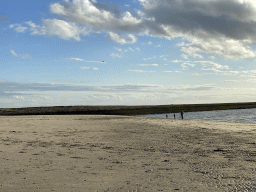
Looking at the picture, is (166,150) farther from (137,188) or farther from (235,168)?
(137,188)

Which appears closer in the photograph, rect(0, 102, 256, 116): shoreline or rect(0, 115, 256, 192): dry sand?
rect(0, 115, 256, 192): dry sand

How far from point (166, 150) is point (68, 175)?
18.0 feet

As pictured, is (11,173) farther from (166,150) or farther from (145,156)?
(166,150)

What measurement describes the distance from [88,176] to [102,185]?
96 centimetres

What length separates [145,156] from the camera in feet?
32.3

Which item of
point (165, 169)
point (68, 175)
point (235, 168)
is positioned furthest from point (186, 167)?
point (68, 175)

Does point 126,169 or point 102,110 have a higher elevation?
point 102,110

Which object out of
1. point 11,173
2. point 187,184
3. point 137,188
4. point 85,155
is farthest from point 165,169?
point 11,173

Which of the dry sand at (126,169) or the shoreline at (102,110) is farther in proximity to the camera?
the shoreline at (102,110)

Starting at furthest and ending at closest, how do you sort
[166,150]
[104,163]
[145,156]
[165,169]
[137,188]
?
[166,150] → [145,156] → [104,163] → [165,169] → [137,188]

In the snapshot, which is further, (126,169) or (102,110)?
(102,110)

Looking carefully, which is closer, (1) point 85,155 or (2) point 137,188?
(2) point 137,188

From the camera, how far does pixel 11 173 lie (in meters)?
7.29

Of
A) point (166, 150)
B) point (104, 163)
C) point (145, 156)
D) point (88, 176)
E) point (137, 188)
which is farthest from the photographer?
point (166, 150)
